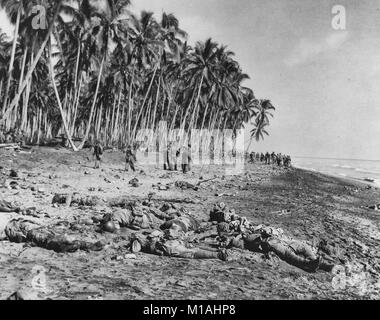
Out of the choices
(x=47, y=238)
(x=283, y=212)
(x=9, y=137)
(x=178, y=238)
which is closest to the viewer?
(x=47, y=238)

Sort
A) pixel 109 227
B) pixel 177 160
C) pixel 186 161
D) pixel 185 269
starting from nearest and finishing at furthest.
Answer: pixel 185 269 → pixel 109 227 → pixel 186 161 → pixel 177 160

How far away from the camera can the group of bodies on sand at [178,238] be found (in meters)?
5.62

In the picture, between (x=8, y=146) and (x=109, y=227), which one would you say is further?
(x=8, y=146)

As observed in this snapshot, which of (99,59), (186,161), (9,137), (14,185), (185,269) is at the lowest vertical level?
(185,269)

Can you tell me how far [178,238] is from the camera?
21.0ft

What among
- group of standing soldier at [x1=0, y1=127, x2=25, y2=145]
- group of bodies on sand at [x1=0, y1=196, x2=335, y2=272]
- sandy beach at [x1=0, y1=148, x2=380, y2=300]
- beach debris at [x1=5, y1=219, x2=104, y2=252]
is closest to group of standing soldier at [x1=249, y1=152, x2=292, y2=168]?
group of standing soldier at [x1=0, y1=127, x2=25, y2=145]

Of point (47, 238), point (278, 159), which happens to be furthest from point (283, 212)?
point (278, 159)

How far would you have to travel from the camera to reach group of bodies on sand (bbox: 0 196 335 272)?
5.62 meters

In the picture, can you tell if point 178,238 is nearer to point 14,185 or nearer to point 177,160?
point 14,185

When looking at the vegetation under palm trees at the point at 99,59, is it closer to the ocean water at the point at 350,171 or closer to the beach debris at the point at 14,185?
the beach debris at the point at 14,185

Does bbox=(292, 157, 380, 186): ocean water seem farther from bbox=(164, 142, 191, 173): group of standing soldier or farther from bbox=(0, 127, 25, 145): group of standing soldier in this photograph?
bbox=(0, 127, 25, 145): group of standing soldier

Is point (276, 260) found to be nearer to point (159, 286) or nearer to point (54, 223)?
point (159, 286)

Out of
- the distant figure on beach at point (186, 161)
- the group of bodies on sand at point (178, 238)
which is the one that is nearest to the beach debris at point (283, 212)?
the group of bodies on sand at point (178, 238)

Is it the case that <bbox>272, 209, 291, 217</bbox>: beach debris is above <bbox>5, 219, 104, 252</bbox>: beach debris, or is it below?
below
